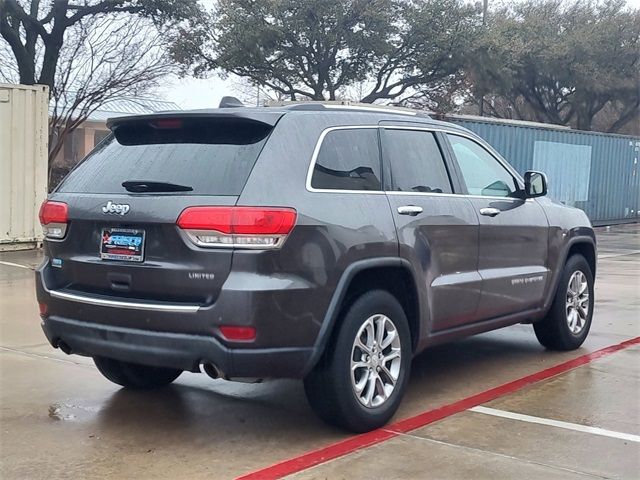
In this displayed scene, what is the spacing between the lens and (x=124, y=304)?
14.8 feet

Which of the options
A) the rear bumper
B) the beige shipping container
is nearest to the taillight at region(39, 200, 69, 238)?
the rear bumper

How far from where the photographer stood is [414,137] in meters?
5.63

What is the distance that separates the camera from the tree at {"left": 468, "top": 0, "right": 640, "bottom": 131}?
3400 cm

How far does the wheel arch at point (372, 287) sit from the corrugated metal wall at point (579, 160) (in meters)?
12.7

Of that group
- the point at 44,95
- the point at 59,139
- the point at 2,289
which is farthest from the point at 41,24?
the point at 2,289

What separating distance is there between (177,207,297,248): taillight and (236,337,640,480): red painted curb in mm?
1122

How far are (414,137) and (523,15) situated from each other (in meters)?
33.6

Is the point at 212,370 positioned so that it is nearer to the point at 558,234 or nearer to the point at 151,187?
the point at 151,187

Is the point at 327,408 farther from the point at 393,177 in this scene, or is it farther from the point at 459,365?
the point at 459,365

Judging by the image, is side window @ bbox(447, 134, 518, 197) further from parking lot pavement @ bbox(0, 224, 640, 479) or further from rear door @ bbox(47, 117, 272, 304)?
rear door @ bbox(47, 117, 272, 304)

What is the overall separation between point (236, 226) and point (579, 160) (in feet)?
61.1

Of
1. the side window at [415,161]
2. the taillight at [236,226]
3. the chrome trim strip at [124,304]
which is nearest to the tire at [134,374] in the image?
the chrome trim strip at [124,304]

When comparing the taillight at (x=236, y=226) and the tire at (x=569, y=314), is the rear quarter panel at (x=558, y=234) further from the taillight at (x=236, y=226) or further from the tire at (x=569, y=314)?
the taillight at (x=236, y=226)

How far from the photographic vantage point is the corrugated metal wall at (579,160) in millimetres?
19031
